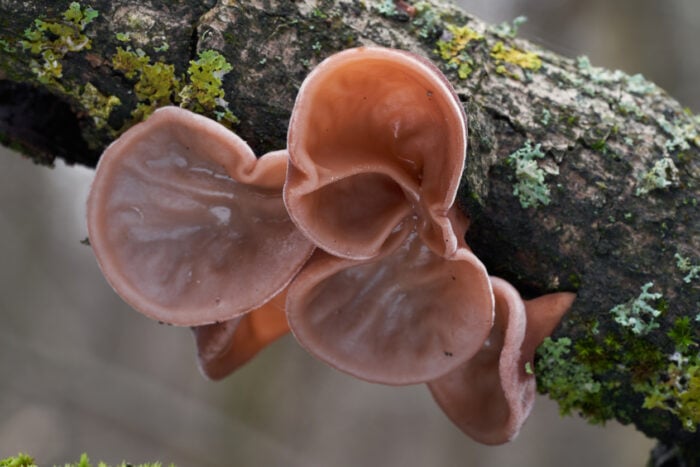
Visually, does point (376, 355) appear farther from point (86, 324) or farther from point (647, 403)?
point (86, 324)

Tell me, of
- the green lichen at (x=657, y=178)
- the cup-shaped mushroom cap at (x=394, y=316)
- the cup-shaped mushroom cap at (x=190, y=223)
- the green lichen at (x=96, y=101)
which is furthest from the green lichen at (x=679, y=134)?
the green lichen at (x=96, y=101)

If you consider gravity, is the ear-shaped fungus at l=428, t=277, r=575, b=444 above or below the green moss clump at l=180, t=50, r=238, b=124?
below

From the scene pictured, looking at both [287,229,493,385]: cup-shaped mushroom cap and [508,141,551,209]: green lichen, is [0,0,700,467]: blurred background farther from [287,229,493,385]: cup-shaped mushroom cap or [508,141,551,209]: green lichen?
[287,229,493,385]: cup-shaped mushroom cap

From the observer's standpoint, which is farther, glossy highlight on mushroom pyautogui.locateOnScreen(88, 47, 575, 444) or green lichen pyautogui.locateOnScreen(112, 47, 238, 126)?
green lichen pyautogui.locateOnScreen(112, 47, 238, 126)

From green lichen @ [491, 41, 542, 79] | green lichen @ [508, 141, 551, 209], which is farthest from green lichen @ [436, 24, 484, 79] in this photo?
green lichen @ [508, 141, 551, 209]

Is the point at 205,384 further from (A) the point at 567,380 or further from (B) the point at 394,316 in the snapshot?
(A) the point at 567,380

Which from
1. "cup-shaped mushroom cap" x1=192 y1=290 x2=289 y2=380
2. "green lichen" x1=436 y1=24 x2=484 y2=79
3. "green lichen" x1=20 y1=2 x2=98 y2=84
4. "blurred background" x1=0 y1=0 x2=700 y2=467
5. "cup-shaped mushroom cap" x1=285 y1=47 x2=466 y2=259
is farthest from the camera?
"blurred background" x1=0 y1=0 x2=700 y2=467
